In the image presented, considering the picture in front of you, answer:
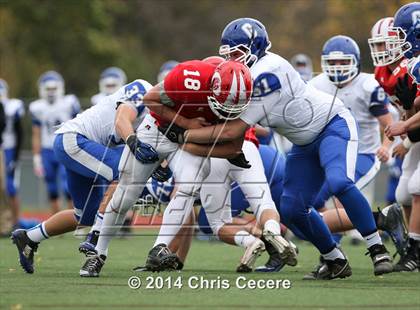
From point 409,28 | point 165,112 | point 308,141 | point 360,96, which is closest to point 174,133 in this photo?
point 165,112

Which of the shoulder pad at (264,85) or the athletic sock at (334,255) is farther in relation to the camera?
the athletic sock at (334,255)

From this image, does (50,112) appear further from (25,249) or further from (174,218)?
(174,218)

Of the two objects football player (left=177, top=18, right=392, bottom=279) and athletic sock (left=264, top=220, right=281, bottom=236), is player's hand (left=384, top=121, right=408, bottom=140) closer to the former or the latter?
football player (left=177, top=18, right=392, bottom=279)

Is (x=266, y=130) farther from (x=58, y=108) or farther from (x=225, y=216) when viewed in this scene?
(x=58, y=108)

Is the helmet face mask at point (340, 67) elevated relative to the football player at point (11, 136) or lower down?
elevated

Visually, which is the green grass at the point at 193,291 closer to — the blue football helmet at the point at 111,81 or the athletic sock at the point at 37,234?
the athletic sock at the point at 37,234

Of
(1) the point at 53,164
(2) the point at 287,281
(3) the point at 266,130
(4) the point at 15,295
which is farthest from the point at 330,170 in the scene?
(1) the point at 53,164

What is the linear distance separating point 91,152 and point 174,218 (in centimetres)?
106

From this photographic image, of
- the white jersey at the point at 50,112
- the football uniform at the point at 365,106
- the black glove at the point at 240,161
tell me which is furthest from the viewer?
the white jersey at the point at 50,112

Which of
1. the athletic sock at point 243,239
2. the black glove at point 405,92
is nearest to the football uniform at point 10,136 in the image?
the athletic sock at point 243,239

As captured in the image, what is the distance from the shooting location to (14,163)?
530 inches

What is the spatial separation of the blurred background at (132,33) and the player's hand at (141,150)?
40.4 feet

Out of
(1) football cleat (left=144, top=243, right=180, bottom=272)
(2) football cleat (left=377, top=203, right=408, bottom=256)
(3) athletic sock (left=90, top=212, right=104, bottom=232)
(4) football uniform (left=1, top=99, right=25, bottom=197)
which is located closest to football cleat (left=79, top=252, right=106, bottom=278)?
(3) athletic sock (left=90, top=212, right=104, bottom=232)

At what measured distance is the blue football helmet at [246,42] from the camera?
6.69 meters
